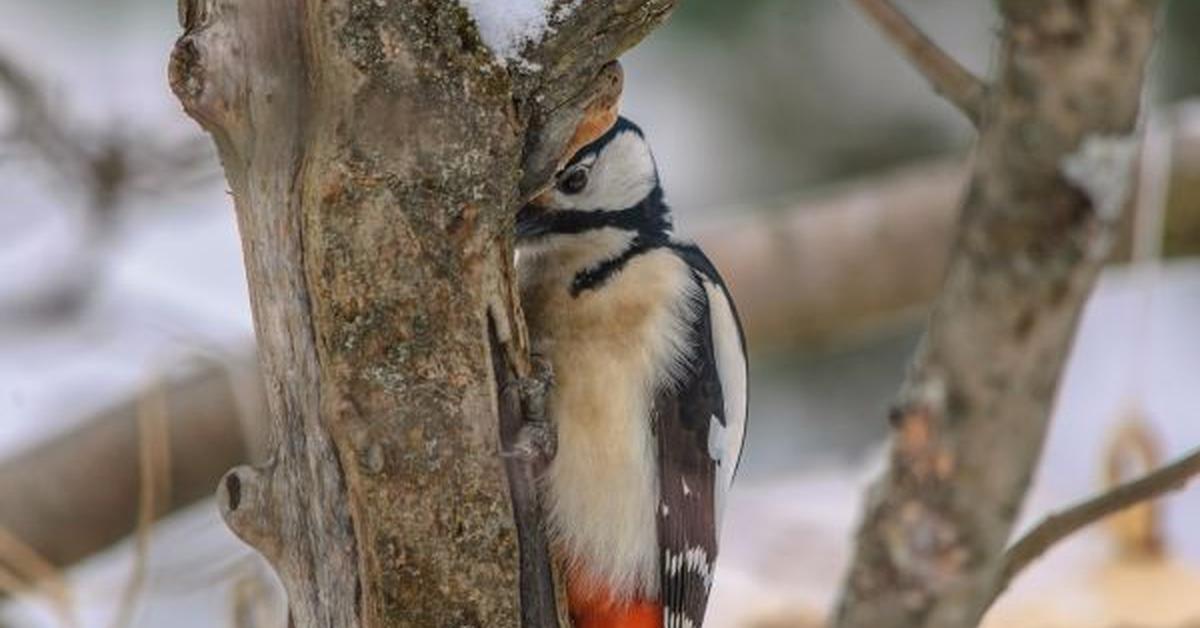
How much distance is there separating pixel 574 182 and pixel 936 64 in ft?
1.39

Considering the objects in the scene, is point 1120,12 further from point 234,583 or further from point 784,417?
point 784,417

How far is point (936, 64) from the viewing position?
7.44 feet

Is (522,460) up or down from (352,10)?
down

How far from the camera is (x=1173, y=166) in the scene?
398 centimetres

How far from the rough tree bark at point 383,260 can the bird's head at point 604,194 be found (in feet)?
1.35

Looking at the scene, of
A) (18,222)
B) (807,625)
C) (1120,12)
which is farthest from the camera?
(18,222)

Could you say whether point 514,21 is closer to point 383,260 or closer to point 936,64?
point 383,260

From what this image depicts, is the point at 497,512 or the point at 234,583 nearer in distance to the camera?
the point at 497,512

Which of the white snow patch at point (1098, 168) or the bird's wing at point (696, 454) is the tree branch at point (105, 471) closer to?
the bird's wing at point (696, 454)

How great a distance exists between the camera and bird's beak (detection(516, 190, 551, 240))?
2109mm

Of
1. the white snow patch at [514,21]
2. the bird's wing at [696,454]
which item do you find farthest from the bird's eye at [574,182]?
the white snow patch at [514,21]

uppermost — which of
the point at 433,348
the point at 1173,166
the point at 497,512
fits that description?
the point at 1173,166

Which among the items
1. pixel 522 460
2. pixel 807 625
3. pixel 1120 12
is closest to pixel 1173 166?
pixel 807 625

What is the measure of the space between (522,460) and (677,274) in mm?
488
